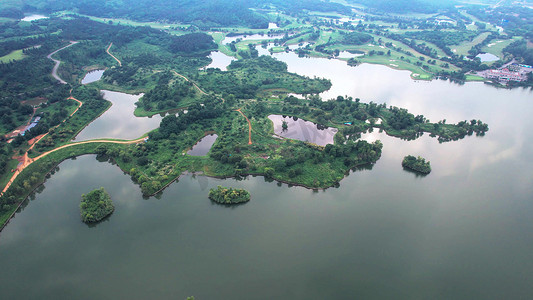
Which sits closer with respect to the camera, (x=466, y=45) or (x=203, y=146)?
(x=203, y=146)

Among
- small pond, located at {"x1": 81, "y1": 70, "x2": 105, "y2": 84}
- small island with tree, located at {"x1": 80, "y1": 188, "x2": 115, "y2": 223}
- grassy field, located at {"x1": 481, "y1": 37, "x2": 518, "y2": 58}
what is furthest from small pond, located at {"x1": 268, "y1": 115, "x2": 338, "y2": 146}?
grassy field, located at {"x1": 481, "y1": 37, "x2": 518, "y2": 58}

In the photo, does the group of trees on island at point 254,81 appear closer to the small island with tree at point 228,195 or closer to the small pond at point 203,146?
the small pond at point 203,146

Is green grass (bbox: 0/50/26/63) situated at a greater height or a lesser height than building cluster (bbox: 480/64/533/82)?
greater

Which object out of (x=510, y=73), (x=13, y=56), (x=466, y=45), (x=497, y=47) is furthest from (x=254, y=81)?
(x=497, y=47)

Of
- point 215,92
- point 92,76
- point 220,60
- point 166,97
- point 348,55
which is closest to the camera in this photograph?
point 166,97

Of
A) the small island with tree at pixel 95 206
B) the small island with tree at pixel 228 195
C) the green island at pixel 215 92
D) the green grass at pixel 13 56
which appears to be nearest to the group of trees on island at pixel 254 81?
the green island at pixel 215 92

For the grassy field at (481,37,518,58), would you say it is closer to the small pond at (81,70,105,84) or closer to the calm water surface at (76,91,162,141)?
the calm water surface at (76,91,162,141)

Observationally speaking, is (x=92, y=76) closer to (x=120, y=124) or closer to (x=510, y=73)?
(x=120, y=124)
